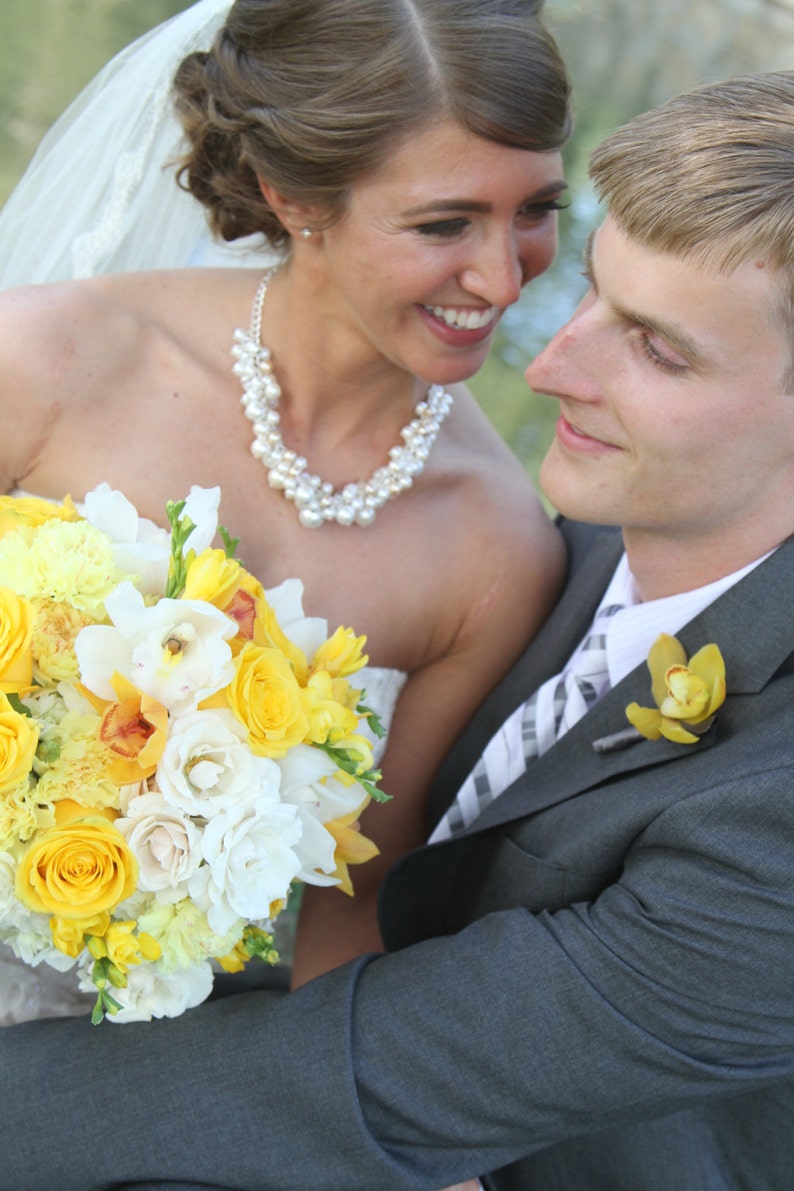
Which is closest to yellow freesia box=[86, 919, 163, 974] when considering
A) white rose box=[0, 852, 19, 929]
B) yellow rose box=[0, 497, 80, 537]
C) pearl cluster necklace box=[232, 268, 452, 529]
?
white rose box=[0, 852, 19, 929]

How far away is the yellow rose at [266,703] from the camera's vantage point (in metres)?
1.68

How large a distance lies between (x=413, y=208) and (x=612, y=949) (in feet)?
4.77

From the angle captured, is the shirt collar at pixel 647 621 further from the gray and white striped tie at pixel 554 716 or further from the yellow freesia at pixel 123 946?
the yellow freesia at pixel 123 946

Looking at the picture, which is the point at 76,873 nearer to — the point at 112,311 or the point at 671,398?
the point at 671,398

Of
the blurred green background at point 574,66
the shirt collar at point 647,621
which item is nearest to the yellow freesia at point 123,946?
the shirt collar at point 647,621

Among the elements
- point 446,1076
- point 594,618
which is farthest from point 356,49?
point 446,1076

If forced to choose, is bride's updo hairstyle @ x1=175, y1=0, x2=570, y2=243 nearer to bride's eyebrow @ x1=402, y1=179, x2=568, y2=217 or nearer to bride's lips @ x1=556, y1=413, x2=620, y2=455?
bride's eyebrow @ x1=402, y1=179, x2=568, y2=217

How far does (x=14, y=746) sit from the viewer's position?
5.23ft

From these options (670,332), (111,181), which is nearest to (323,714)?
(670,332)

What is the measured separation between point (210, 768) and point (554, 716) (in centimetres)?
100

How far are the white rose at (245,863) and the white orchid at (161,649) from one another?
0.19 meters

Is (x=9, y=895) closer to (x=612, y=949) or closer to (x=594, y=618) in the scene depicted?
(x=612, y=949)

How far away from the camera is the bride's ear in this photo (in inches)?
100

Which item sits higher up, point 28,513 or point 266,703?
point 28,513
